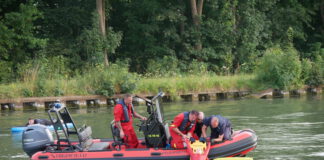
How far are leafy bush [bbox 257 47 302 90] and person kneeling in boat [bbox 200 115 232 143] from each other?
55.3 ft

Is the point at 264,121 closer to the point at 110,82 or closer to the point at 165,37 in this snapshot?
the point at 110,82

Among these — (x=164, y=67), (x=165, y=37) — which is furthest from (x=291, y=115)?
(x=165, y=37)

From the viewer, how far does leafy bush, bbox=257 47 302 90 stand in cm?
3067

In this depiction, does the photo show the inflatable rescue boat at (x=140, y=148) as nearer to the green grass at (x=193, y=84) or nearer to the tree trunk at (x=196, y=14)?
the green grass at (x=193, y=84)

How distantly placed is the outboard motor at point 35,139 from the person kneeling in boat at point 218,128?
354cm

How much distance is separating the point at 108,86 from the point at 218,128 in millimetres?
14692

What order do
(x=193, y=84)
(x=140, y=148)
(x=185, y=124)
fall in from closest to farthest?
1. (x=185, y=124)
2. (x=140, y=148)
3. (x=193, y=84)

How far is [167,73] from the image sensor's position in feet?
108

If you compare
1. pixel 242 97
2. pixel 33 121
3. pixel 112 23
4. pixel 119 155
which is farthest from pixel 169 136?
pixel 112 23

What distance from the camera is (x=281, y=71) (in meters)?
30.9

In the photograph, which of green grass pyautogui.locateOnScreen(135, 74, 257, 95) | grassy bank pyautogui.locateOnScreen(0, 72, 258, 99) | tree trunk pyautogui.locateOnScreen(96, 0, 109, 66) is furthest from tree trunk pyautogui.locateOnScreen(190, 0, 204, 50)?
grassy bank pyautogui.locateOnScreen(0, 72, 258, 99)

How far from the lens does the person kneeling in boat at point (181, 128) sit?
1390cm

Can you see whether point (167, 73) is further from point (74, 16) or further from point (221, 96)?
point (74, 16)

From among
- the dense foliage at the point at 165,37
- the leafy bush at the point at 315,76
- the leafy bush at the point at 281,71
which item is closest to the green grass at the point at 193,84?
the leafy bush at the point at 281,71
